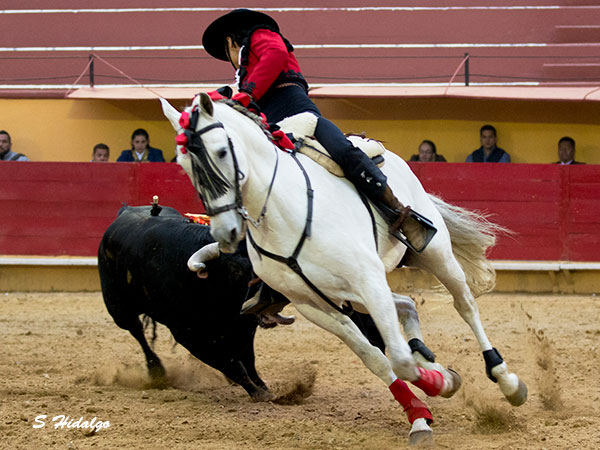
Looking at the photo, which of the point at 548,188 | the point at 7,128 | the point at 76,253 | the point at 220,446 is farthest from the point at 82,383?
the point at 7,128

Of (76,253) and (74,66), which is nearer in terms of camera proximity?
(76,253)

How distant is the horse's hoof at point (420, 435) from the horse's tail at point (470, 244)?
125cm

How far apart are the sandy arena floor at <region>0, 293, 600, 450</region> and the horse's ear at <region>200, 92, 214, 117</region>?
1594 millimetres

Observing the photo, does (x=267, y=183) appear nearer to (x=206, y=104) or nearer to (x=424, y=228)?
(x=206, y=104)

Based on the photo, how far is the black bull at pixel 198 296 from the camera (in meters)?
4.93

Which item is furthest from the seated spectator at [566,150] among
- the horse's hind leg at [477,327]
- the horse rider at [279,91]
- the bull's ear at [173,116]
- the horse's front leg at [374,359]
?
the bull's ear at [173,116]

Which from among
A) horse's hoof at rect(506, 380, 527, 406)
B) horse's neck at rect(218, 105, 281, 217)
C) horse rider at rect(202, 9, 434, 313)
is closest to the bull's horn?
horse rider at rect(202, 9, 434, 313)

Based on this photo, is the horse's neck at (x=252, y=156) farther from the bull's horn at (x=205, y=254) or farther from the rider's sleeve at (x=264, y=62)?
the bull's horn at (x=205, y=254)

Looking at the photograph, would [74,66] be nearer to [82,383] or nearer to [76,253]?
[76,253]

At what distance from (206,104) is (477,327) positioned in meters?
2.09

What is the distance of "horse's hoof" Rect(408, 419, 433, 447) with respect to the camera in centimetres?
394

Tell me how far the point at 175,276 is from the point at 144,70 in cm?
800

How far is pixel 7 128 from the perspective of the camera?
12312mm

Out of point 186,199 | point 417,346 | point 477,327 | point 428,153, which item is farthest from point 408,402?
point 428,153
